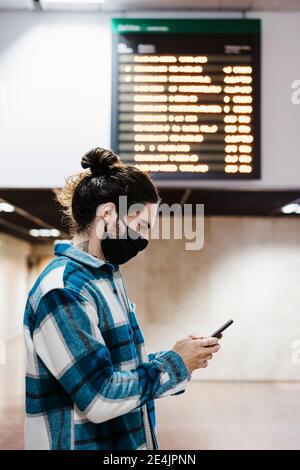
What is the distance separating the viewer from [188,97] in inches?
123

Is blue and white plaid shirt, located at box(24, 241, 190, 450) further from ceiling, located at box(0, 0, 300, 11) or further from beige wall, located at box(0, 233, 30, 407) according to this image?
beige wall, located at box(0, 233, 30, 407)

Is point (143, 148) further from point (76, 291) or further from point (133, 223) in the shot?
point (76, 291)

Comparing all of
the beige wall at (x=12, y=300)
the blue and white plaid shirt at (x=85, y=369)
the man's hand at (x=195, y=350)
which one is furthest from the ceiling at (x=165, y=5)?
the beige wall at (x=12, y=300)

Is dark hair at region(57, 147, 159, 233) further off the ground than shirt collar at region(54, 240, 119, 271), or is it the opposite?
dark hair at region(57, 147, 159, 233)

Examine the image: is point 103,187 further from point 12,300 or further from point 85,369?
point 12,300

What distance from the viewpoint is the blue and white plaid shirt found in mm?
1191

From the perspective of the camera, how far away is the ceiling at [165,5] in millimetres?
3029

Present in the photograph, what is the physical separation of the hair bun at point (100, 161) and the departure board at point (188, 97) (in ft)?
5.54

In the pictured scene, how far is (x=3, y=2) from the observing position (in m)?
3.02

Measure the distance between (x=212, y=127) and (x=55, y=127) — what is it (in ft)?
2.93

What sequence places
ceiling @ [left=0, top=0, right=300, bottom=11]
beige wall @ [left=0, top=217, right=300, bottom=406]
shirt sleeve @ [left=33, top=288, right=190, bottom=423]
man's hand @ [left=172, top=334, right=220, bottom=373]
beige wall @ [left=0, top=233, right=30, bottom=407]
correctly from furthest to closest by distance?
1. beige wall @ [left=0, top=233, right=30, bottom=407]
2. beige wall @ [left=0, top=217, right=300, bottom=406]
3. ceiling @ [left=0, top=0, right=300, bottom=11]
4. man's hand @ [left=172, top=334, right=220, bottom=373]
5. shirt sleeve @ [left=33, top=288, right=190, bottom=423]

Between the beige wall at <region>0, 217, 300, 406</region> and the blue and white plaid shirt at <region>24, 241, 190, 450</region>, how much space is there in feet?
18.1

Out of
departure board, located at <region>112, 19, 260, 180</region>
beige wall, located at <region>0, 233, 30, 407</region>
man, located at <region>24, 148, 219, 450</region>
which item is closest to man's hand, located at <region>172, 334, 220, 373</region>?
man, located at <region>24, 148, 219, 450</region>

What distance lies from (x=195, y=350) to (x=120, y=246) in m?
0.32
